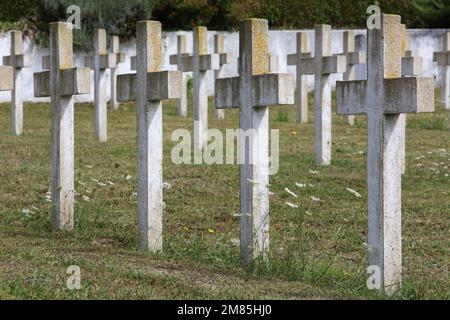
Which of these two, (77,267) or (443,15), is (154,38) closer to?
(77,267)

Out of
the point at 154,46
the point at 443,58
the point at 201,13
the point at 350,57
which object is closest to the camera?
the point at 154,46

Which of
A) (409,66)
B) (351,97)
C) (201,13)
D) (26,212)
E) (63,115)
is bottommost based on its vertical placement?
(26,212)

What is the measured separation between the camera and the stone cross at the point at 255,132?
314 inches

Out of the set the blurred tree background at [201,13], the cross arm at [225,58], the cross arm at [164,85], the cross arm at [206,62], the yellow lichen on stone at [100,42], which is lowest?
the cross arm at [164,85]

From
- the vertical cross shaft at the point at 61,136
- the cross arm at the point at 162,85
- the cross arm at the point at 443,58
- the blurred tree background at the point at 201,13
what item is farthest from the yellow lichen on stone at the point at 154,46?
the blurred tree background at the point at 201,13

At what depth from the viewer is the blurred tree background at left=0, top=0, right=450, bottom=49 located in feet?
88.3

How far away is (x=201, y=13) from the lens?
30406 millimetres

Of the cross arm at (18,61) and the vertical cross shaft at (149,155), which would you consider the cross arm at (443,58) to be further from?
the vertical cross shaft at (149,155)

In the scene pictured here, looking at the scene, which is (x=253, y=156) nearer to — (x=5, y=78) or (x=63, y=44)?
(x=63, y=44)

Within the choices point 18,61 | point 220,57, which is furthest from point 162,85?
point 220,57

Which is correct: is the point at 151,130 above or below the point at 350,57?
below

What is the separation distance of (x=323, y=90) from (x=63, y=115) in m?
6.10

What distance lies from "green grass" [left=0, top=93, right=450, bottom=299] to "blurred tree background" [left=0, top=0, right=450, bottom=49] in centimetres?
996

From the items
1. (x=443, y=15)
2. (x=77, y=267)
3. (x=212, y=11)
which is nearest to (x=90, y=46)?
(x=212, y=11)
